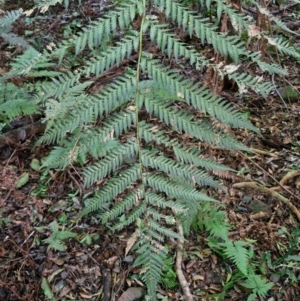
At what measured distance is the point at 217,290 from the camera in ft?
8.20

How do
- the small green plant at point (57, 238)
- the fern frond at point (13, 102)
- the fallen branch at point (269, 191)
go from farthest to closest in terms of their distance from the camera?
1. the fallen branch at point (269, 191)
2. the fern frond at point (13, 102)
3. the small green plant at point (57, 238)

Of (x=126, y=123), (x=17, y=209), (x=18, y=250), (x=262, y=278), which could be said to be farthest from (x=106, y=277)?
(x=126, y=123)

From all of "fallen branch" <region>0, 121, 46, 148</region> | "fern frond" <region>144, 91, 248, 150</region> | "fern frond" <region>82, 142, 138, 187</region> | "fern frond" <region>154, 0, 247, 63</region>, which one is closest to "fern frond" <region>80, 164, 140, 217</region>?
"fern frond" <region>82, 142, 138, 187</region>

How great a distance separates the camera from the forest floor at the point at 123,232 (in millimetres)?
2439

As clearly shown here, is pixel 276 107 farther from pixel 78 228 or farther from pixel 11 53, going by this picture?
pixel 11 53

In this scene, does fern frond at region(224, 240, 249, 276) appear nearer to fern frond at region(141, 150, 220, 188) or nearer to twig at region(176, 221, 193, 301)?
twig at region(176, 221, 193, 301)

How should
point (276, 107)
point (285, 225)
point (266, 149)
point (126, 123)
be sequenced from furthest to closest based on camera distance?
point (276, 107) < point (266, 149) < point (285, 225) < point (126, 123)

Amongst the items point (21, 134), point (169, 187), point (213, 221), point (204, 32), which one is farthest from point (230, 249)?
point (21, 134)

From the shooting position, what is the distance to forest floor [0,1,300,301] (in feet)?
8.00

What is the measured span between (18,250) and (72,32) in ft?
7.81

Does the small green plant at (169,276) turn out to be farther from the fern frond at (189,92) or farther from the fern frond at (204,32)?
the fern frond at (204,32)

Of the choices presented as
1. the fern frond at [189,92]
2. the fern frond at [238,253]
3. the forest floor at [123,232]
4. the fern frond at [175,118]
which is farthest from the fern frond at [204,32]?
the fern frond at [238,253]

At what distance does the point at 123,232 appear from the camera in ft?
8.66

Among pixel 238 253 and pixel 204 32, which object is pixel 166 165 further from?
pixel 238 253
